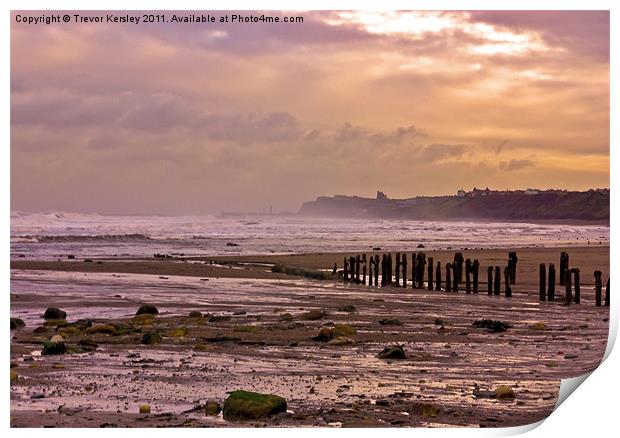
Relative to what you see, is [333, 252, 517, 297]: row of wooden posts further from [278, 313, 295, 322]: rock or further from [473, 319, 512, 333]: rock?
[278, 313, 295, 322]: rock

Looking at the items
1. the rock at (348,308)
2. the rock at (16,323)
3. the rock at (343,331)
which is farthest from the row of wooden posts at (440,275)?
the rock at (16,323)

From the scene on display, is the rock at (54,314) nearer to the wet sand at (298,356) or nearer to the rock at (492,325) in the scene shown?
the wet sand at (298,356)

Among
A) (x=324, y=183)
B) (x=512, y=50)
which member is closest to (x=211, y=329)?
(x=324, y=183)

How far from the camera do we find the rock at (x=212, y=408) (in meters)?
7.05

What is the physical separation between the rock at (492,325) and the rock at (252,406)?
4.08m

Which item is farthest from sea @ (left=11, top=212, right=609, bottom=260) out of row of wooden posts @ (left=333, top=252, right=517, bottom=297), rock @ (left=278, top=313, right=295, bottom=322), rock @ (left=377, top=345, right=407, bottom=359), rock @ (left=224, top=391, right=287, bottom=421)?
rock @ (left=224, top=391, right=287, bottom=421)

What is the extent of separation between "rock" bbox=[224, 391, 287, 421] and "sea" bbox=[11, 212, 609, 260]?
3392mm

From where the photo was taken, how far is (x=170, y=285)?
13.9 metres

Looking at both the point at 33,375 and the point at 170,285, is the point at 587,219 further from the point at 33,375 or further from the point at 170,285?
the point at 33,375

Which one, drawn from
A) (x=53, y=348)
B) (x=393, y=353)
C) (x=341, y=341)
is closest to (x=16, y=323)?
(x=53, y=348)

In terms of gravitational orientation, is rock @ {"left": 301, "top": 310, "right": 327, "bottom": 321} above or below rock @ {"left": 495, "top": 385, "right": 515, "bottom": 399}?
above

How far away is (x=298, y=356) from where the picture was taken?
8.85 metres

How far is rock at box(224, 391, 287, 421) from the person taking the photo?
6.90 meters
